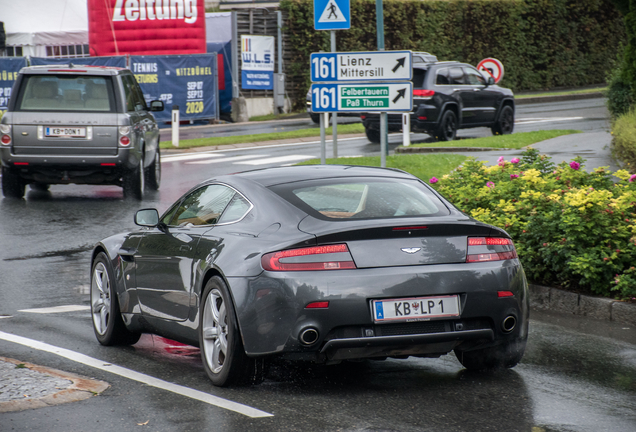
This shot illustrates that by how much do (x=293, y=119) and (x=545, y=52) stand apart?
16.2 metres

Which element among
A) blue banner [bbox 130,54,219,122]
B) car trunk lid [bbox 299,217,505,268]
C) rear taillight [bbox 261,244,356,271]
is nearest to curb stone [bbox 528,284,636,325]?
car trunk lid [bbox 299,217,505,268]

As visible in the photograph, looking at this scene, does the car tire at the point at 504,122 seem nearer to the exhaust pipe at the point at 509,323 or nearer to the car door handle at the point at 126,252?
the car door handle at the point at 126,252

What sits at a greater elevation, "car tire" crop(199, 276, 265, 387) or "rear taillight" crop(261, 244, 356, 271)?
"rear taillight" crop(261, 244, 356, 271)

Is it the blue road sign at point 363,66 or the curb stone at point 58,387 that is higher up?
the blue road sign at point 363,66

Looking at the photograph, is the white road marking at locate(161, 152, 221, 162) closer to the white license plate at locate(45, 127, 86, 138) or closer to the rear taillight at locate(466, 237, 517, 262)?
the white license plate at locate(45, 127, 86, 138)

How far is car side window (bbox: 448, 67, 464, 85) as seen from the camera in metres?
23.5

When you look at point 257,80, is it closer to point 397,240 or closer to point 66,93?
point 66,93

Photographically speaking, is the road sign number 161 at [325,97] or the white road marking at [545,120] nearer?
the road sign number 161 at [325,97]

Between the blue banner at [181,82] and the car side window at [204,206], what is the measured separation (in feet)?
85.4

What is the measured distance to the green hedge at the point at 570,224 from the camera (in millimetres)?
7379

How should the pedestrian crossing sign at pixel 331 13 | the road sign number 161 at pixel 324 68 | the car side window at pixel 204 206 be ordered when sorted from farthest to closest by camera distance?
the pedestrian crossing sign at pixel 331 13 → the road sign number 161 at pixel 324 68 → the car side window at pixel 204 206

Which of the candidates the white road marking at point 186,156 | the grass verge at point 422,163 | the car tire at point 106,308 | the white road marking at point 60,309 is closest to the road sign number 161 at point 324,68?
the grass verge at point 422,163

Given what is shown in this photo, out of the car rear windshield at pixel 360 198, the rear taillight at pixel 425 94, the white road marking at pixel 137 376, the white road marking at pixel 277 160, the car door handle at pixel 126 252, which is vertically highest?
the car rear windshield at pixel 360 198

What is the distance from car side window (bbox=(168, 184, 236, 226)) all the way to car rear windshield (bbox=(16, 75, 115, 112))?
8035mm
